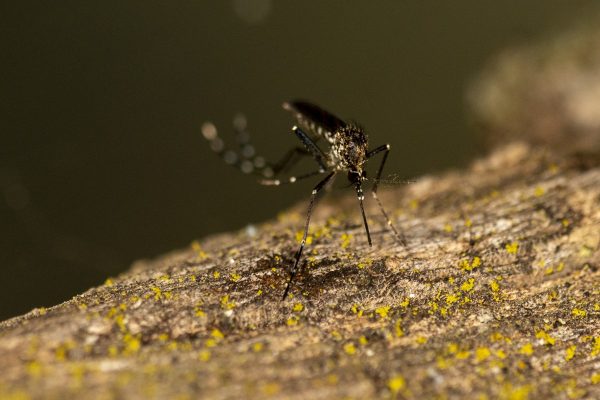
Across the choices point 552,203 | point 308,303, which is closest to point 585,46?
point 552,203

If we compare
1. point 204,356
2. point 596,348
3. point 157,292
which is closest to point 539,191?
point 596,348

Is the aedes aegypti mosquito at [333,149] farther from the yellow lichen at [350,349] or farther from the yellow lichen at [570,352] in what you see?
the yellow lichen at [570,352]

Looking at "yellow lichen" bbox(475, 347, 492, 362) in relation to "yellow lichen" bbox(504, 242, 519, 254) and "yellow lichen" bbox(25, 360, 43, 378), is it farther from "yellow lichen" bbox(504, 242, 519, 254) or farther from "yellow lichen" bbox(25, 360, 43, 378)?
"yellow lichen" bbox(25, 360, 43, 378)

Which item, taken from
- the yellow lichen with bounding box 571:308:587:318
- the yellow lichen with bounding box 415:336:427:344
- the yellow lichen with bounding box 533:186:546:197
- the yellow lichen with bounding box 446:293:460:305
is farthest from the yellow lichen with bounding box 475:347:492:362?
the yellow lichen with bounding box 533:186:546:197

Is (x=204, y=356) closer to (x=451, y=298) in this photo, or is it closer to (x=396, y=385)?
(x=396, y=385)

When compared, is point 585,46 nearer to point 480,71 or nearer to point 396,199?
point 480,71

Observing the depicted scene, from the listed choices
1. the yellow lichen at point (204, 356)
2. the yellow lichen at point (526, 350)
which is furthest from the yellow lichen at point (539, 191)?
the yellow lichen at point (204, 356)
